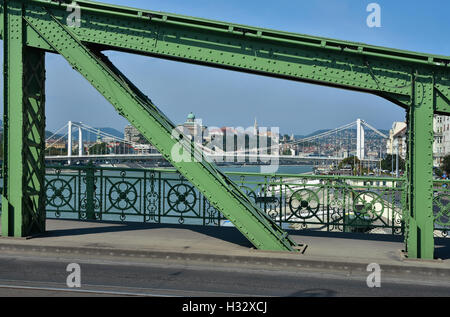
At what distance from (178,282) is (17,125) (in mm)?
4329

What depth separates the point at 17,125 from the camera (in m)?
8.53

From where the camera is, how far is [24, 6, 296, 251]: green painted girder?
780 centimetres

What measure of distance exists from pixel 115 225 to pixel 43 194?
1.80 m

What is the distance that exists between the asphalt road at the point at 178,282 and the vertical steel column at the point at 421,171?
2.68 ft

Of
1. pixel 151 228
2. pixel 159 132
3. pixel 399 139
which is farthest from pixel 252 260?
pixel 399 139

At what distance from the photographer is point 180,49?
26.0ft

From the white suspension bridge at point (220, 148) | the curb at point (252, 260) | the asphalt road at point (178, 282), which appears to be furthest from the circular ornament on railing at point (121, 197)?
the white suspension bridge at point (220, 148)

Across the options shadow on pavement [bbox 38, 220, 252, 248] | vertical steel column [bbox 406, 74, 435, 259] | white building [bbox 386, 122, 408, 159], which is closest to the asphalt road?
vertical steel column [bbox 406, 74, 435, 259]

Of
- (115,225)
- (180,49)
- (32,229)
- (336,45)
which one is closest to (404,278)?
(336,45)

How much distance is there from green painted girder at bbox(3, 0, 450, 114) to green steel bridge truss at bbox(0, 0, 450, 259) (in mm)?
16

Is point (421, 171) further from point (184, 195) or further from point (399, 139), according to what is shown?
point (399, 139)
